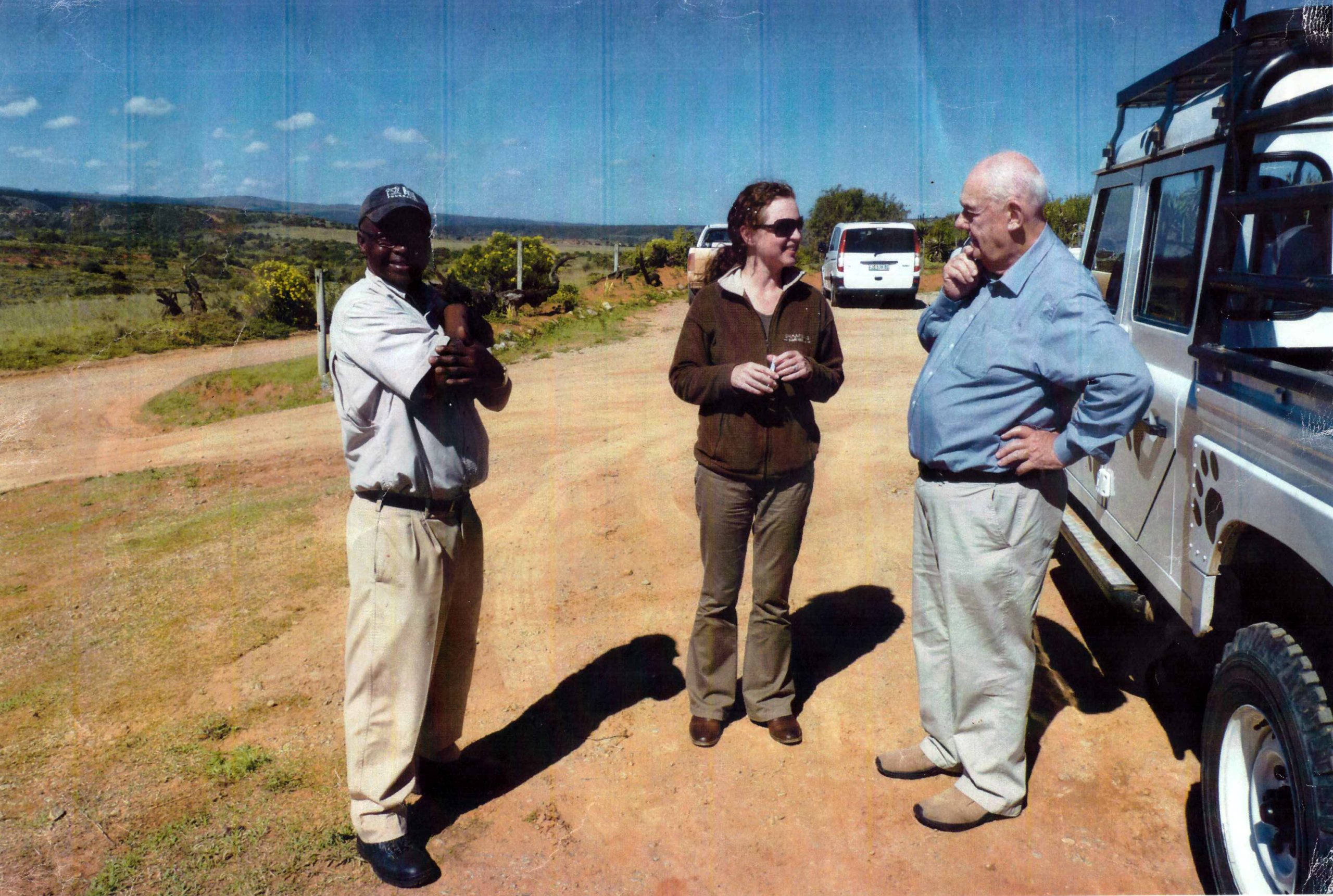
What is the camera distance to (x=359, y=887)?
3.07 meters

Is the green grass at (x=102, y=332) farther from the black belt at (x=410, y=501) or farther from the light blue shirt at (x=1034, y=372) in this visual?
the light blue shirt at (x=1034, y=372)

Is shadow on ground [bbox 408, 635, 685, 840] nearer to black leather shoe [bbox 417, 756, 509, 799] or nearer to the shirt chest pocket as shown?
black leather shoe [bbox 417, 756, 509, 799]

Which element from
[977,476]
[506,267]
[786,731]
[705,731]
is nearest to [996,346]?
[977,476]

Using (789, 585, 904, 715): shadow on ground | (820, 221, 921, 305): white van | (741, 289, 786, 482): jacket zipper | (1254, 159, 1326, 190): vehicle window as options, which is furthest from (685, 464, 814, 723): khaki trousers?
(820, 221, 921, 305): white van

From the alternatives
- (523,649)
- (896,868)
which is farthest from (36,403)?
(896,868)

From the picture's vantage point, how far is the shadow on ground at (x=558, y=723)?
3.46m

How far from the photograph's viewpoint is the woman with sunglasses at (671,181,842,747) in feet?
11.1

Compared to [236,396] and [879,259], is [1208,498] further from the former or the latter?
[879,259]

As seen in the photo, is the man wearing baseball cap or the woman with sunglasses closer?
the man wearing baseball cap

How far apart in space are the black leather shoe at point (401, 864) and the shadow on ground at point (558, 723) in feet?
0.66

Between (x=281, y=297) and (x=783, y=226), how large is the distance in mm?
26048

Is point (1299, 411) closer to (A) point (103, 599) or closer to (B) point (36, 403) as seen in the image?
(A) point (103, 599)

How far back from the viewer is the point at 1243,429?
2.70 m

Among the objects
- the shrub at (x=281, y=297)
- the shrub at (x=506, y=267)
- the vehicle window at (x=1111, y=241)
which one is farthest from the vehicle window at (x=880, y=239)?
the vehicle window at (x=1111, y=241)
